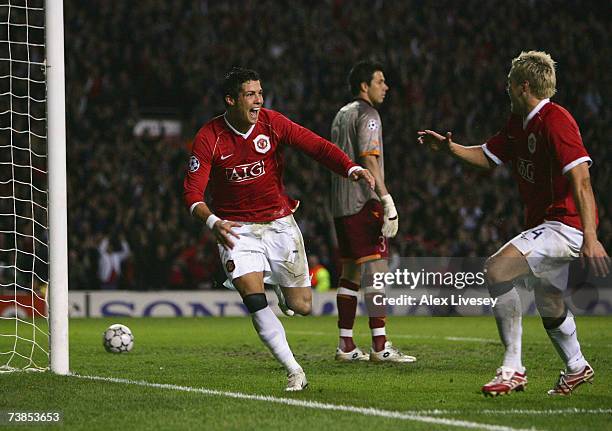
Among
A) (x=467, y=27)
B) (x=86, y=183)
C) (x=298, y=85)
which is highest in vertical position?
(x=467, y=27)

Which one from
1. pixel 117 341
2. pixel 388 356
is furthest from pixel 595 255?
pixel 117 341

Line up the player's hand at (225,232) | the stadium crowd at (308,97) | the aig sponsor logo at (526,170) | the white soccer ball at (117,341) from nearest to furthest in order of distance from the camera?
1. the player's hand at (225,232)
2. the aig sponsor logo at (526,170)
3. the white soccer ball at (117,341)
4. the stadium crowd at (308,97)

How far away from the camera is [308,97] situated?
2255 cm

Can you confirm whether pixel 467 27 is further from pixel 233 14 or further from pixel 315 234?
pixel 315 234

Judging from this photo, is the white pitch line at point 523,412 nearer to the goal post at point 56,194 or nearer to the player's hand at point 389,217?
the player's hand at point 389,217

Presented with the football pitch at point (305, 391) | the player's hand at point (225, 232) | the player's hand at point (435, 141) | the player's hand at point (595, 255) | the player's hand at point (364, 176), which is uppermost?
the player's hand at point (435, 141)

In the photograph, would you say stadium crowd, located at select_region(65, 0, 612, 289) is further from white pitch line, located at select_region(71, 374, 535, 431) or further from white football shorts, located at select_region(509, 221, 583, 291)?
white football shorts, located at select_region(509, 221, 583, 291)

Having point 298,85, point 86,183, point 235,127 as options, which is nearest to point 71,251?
point 86,183

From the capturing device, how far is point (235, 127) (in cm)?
706

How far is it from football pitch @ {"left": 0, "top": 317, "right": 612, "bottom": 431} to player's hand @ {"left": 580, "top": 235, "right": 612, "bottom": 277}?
778 mm

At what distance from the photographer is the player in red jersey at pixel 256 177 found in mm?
6824

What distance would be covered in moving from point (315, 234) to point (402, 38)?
22.1 feet

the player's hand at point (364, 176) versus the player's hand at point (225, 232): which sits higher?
the player's hand at point (364, 176)

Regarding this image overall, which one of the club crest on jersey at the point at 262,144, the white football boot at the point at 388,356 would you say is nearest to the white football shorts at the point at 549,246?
the club crest on jersey at the point at 262,144
